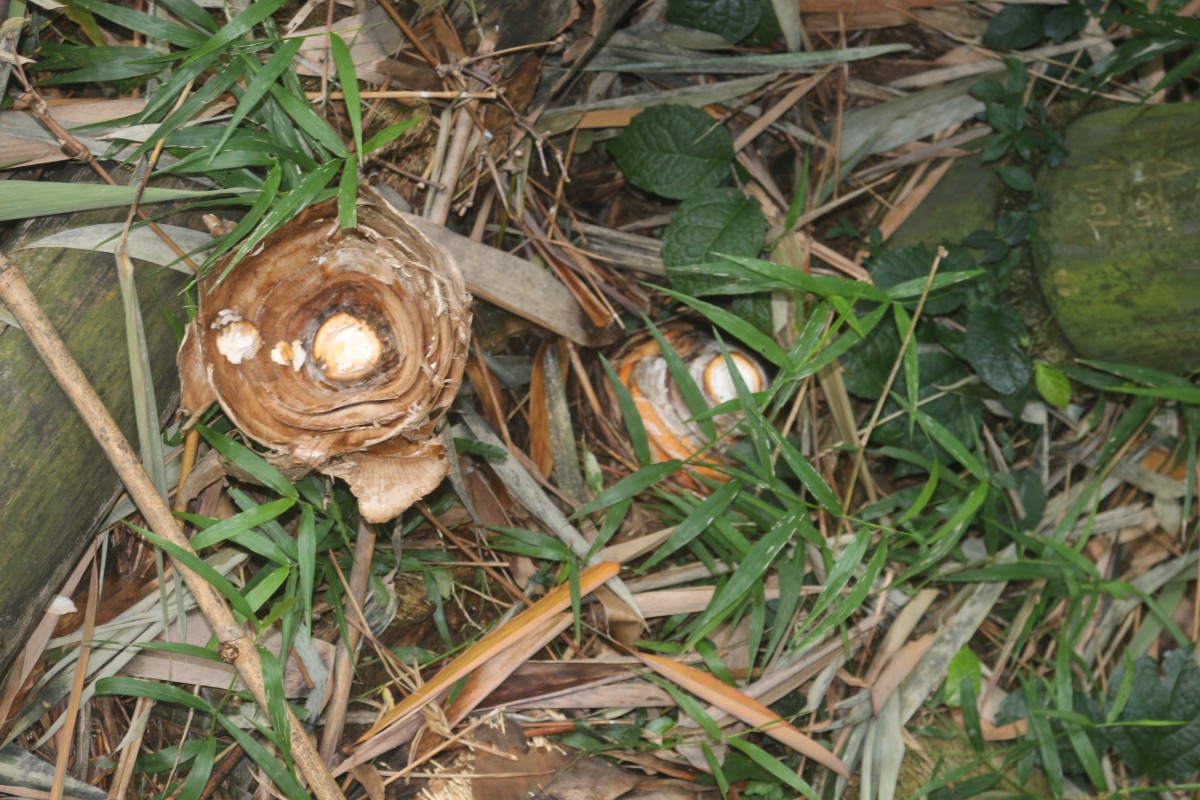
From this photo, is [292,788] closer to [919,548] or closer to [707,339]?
[707,339]

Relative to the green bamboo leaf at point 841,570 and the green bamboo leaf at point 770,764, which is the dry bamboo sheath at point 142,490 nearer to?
the green bamboo leaf at point 770,764

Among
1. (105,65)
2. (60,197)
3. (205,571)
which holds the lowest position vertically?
(205,571)

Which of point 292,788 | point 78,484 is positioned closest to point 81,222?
point 78,484

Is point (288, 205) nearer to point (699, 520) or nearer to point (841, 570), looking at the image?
point (699, 520)

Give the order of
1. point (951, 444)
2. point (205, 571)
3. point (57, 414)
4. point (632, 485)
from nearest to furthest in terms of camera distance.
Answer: point (57, 414) → point (205, 571) → point (632, 485) → point (951, 444)

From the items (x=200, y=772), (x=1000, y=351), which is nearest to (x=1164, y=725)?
(x=1000, y=351)

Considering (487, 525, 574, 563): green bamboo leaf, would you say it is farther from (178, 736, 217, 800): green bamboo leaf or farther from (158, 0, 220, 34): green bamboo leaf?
(158, 0, 220, 34): green bamboo leaf
